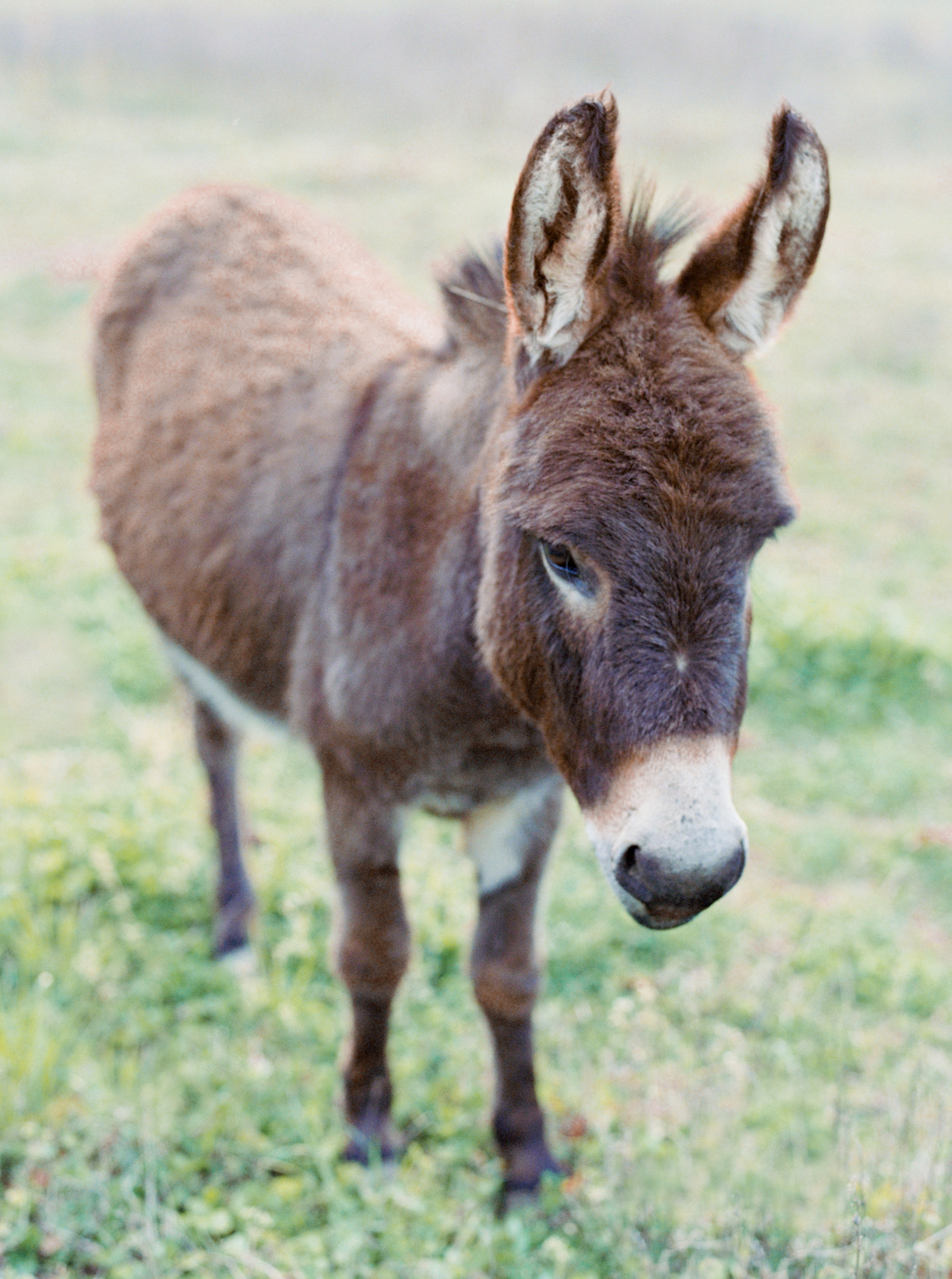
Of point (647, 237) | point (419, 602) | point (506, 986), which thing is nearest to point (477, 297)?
point (647, 237)

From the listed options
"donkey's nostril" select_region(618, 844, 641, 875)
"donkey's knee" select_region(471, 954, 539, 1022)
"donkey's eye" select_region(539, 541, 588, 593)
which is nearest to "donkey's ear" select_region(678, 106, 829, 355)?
"donkey's eye" select_region(539, 541, 588, 593)

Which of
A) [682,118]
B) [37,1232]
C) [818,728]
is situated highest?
[682,118]

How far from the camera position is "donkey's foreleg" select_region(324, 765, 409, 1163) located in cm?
274

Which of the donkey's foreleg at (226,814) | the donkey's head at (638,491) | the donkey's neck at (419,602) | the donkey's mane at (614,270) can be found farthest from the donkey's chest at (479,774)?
the donkey's foreleg at (226,814)

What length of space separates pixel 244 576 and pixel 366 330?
81 cm

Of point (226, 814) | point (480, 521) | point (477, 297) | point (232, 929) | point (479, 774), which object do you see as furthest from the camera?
point (226, 814)

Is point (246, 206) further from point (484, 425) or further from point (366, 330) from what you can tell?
point (484, 425)

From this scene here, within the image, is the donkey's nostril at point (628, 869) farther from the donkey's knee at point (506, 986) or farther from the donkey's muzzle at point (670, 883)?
the donkey's knee at point (506, 986)

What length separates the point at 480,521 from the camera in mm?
2221

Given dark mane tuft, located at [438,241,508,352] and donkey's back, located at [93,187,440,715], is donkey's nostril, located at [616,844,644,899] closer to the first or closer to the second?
dark mane tuft, located at [438,241,508,352]

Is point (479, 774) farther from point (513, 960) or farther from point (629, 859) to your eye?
point (629, 859)

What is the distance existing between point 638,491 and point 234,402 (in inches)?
71.1

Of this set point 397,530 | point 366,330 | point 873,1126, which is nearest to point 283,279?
point 366,330

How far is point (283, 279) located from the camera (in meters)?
3.49
